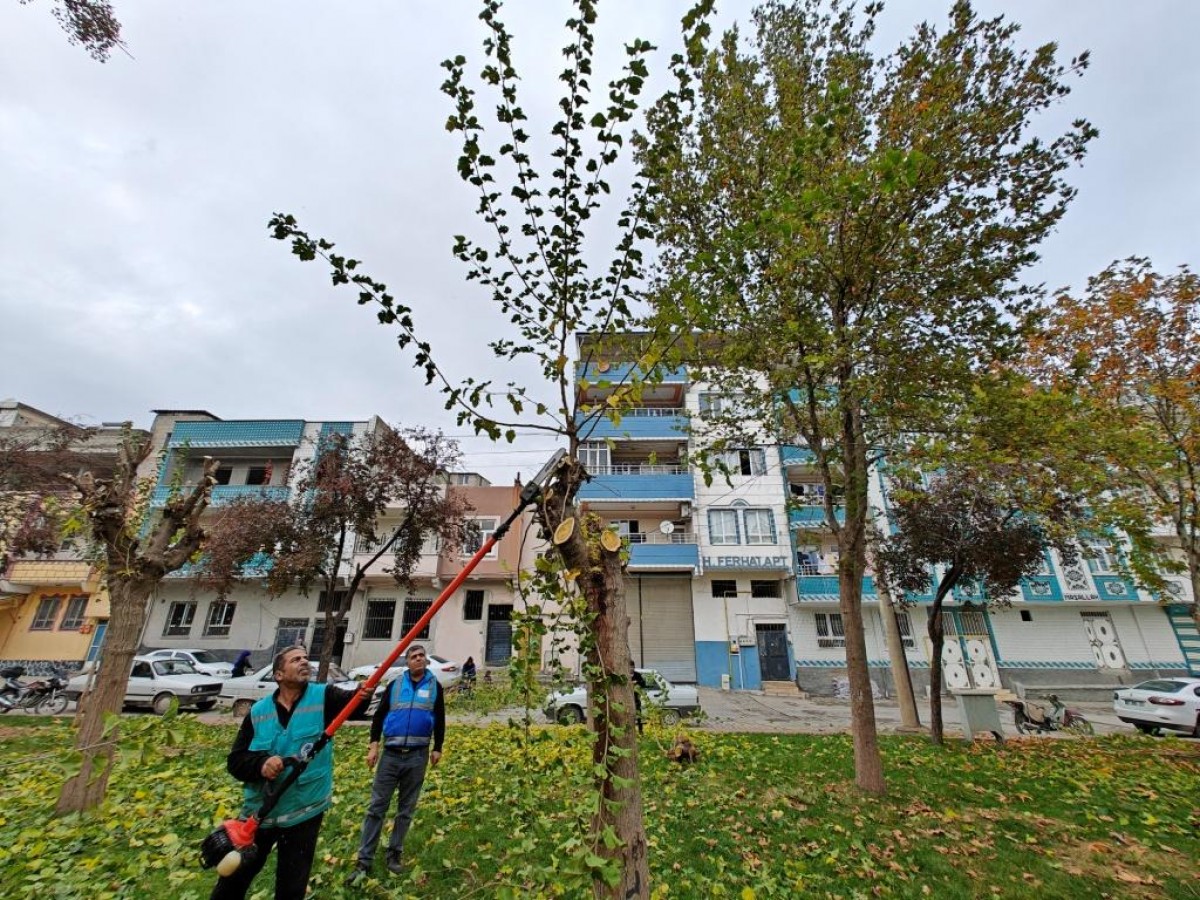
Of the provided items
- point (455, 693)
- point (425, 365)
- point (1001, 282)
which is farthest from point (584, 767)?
point (455, 693)

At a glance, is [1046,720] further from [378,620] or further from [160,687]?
[378,620]

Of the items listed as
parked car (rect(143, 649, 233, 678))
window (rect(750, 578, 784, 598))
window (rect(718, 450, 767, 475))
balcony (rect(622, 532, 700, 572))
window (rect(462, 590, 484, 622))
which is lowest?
parked car (rect(143, 649, 233, 678))

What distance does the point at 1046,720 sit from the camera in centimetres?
1355

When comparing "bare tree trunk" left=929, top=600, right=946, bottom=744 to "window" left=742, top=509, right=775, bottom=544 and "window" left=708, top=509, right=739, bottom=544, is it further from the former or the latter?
"window" left=708, top=509, right=739, bottom=544

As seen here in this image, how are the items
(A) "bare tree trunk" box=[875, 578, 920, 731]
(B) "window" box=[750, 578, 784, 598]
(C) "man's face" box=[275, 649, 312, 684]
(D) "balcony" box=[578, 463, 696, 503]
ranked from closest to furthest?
(C) "man's face" box=[275, 649, 312, 684]
(A) "bare tree trunk" box=[875, 578, 920, 731]
(B) "window" box=[750, 578, 784, 598]
(D) "balcony" box=[578, 463, 696, 503]

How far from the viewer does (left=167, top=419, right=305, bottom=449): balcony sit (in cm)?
2681

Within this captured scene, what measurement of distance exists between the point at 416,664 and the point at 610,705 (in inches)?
135

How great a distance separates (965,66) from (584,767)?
10.6 meters

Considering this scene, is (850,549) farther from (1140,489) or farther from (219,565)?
(219,565)

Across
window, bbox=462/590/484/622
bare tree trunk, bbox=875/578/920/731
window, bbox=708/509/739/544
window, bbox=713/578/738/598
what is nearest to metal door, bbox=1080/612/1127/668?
window, bbox=713/578/738/598

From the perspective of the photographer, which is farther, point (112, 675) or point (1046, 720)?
point (1046, 720)

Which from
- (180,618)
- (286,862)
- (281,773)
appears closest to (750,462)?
(286,862)

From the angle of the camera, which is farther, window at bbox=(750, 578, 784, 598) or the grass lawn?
window at bbox=(750, 578, 784, 598)

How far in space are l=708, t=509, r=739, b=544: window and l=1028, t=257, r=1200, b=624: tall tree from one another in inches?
600
